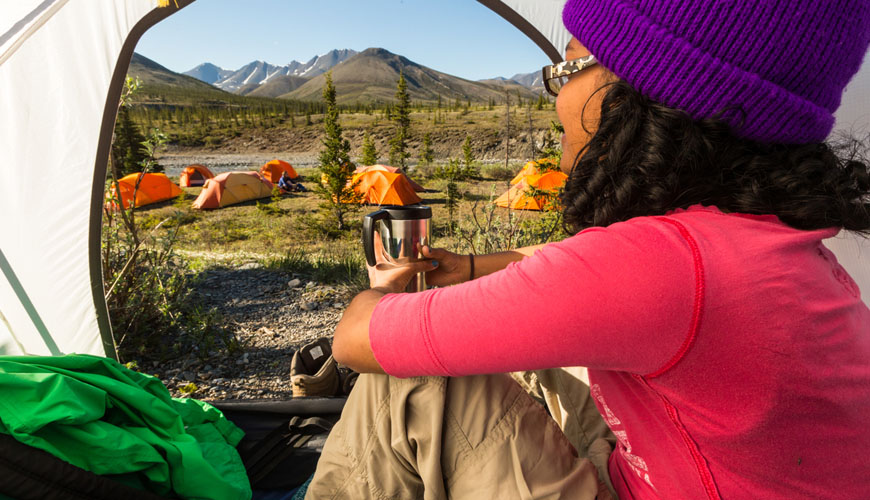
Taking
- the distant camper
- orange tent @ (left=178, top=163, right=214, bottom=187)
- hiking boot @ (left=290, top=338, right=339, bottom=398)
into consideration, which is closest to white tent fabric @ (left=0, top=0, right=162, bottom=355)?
hiking boot @ (left=290, top=338, right=339, bottom=398)

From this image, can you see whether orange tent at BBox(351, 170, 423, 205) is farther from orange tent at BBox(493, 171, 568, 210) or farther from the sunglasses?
the sunglasses

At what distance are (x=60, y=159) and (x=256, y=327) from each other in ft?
6.82

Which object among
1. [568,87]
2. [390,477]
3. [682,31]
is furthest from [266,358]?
[682,31]

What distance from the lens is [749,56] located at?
28.8 inches

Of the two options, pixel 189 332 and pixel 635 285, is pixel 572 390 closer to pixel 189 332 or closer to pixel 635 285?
pixel 635 285

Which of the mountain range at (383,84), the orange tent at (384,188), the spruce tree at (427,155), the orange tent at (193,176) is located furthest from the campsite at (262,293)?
the mountain range at (383,84)

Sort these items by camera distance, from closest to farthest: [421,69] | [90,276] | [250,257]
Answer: [90,276] < [250,257] < [421,69]

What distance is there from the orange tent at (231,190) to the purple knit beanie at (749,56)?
13365 mm

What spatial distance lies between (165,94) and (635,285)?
296 ft

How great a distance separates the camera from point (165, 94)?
74.9 m

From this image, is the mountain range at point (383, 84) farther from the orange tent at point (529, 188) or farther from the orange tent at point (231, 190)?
the orange tent at point (529, 188)

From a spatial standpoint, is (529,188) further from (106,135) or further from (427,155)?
(427,155)

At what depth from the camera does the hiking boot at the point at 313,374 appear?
2.32 m

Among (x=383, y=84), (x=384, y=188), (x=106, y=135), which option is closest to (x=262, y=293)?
(x=106, y=135)
